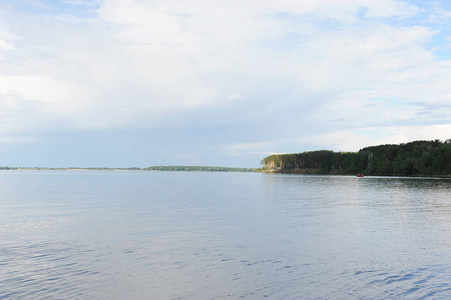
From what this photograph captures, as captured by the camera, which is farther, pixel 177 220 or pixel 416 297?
pixel 177 220

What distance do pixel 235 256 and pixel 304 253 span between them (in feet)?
13.8

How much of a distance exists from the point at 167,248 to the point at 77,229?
10563mm

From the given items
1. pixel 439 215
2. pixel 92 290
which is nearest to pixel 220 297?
pixel 92 290

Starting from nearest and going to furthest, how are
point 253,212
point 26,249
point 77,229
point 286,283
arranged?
point 286,283
point 26,249
point 77,229
point 253,212

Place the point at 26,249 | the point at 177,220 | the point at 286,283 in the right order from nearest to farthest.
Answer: the point at 286,283
the point at 26,249
the point at 177,220

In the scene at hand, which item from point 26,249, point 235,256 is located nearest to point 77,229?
point 26,249

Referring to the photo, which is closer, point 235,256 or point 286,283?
point 286,283

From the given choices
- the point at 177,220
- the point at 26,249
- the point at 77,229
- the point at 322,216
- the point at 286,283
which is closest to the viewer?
the point at 286,283

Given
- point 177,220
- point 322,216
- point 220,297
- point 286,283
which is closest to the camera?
point 220,297

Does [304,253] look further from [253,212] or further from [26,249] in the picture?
[253,212]

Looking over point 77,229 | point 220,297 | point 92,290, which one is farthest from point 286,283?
point 77,229

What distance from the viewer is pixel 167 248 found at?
2269 cm

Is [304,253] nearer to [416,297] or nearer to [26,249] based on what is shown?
[416,297]

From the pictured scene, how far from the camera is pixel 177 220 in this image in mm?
34656
